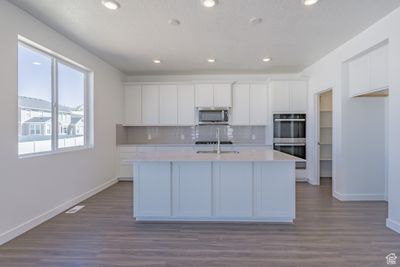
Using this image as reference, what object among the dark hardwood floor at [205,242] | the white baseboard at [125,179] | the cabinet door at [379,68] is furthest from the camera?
the white baseboard at [125,179]

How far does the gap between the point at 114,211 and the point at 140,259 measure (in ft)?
5.02

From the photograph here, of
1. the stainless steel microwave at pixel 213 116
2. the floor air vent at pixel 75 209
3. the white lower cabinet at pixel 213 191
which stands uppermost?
the stainless steel microwave at pixel 213 116

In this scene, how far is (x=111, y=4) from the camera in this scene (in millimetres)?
2697

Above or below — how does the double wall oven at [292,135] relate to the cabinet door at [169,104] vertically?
below

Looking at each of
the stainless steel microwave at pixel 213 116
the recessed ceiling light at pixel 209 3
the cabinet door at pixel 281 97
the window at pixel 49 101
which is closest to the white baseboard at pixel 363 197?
the cabinet door at pixel 281 97

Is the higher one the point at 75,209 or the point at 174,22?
the point at 174,22

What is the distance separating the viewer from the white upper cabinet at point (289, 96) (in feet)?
18.2

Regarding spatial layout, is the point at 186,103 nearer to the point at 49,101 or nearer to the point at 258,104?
the point at 258,104

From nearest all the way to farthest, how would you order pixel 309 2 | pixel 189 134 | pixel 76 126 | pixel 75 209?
1. pixel 309 2
2. pixel 75 209
3. pixel 76 126
4. pixel 189 134

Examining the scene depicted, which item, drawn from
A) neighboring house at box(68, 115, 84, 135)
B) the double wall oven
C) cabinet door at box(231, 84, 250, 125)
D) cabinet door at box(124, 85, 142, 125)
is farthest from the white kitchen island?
cabinet door at box(124, 85, 142, 125)

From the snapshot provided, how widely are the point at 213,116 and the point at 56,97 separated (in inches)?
130

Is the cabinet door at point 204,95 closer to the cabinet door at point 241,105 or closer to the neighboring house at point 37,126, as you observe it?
the cabinet door at point 241,105

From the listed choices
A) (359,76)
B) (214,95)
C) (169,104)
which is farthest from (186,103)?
(359,76)

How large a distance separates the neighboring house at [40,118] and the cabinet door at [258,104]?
371cm
